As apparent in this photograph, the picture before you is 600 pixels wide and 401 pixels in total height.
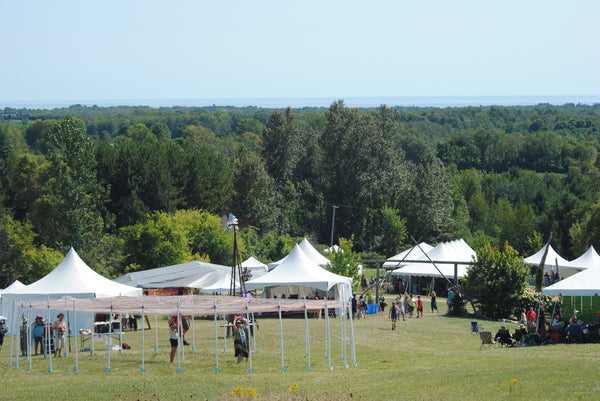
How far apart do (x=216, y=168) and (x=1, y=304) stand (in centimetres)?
4016

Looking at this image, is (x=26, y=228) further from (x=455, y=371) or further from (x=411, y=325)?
(x=455, y=371)

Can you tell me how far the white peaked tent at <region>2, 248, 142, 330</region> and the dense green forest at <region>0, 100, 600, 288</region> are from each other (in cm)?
1570

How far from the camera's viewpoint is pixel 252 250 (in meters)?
58.7

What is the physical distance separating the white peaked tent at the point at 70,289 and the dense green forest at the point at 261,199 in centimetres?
1570

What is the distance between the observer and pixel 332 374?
60.4 feet

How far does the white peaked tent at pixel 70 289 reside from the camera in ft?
91.6

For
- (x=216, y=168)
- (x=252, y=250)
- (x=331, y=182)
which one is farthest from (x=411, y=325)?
(x=331, y=182)

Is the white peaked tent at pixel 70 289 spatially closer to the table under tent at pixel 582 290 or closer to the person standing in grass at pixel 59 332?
the person standing in grass at pixel 59 332

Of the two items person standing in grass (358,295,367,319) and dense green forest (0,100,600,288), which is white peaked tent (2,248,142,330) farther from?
dense green forest (0,100,600,288)

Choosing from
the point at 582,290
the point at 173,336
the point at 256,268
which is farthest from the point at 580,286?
the point at 256,268

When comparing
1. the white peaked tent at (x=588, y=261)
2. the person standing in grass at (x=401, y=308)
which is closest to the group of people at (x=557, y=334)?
the person standing in grass at (x=401, y=308)

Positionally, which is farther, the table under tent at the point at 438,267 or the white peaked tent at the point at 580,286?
the table under tent at the point at 438,267

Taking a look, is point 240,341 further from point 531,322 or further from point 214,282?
point 214,282

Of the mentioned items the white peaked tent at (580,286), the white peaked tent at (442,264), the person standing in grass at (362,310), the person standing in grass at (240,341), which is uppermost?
the white peaked tent at (580,286)
